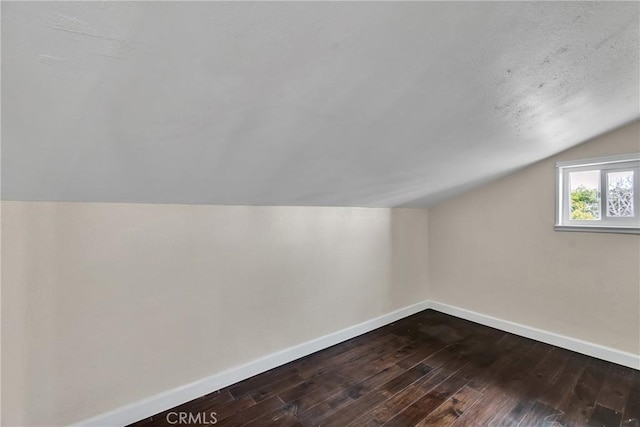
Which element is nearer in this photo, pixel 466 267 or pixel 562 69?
pixel 562 69

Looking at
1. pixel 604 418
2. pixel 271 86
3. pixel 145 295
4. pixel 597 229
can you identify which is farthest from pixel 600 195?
pixel 145 295

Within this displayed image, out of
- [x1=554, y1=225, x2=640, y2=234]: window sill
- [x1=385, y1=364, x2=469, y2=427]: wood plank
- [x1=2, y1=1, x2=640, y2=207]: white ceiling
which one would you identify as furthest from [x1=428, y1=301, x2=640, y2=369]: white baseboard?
[x1=2, y1=1, x2=640, y2=207]: white ceiling

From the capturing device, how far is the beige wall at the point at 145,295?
1413mm

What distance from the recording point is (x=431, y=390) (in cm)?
202

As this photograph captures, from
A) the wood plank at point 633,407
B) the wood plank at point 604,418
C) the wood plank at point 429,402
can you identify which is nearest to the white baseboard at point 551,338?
the wood plank at point 633,407

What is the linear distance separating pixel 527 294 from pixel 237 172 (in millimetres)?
2986

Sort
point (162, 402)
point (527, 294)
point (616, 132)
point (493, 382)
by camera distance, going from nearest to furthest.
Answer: point (162, 402), point (493, 382), point (616, 132), point (527, 294)

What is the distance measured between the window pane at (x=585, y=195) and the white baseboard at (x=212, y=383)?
2.19 meters

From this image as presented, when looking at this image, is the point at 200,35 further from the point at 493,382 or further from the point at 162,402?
the point at 493,382

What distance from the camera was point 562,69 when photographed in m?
1.34

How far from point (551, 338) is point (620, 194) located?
1390 millimetres

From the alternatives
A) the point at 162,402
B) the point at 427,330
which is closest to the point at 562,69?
the point at 427,330

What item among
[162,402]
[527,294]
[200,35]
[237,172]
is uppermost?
[200,35]

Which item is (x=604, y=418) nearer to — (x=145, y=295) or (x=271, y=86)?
(x=271, y=86)
